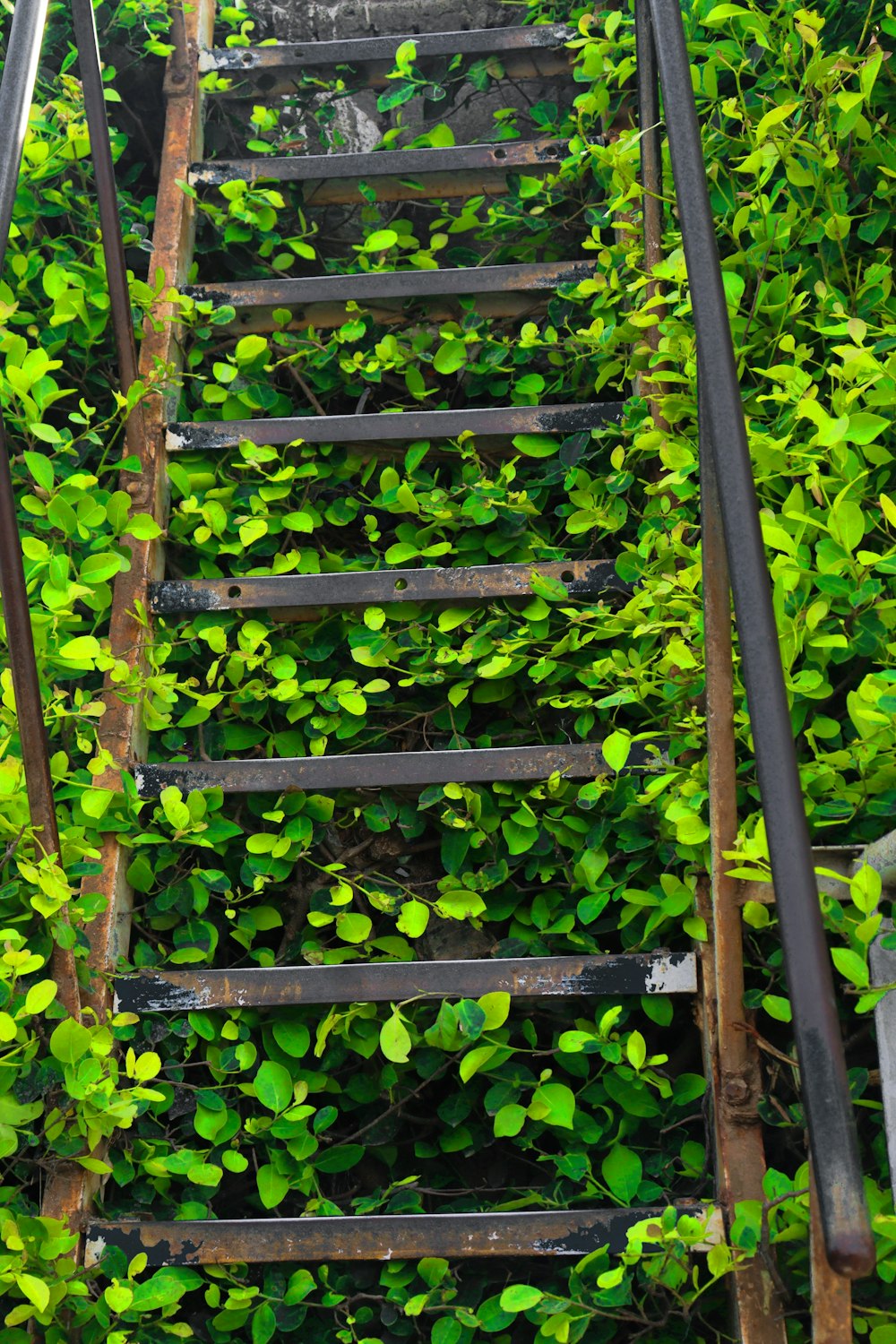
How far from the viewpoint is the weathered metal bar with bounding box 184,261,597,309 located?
6.25ft

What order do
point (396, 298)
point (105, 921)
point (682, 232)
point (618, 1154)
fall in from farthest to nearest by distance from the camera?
1. point (396, 298)
2. point (105, 921)
3. point (618, 1154)
4. point (682, 232)

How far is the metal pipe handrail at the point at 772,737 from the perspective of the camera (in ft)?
2.51

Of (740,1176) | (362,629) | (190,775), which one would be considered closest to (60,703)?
(190,775)

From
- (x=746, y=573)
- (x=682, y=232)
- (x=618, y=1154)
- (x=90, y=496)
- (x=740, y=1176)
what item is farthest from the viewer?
(x=90, y=496)

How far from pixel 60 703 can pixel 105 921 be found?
290 mm

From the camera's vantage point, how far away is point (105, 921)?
4.91 feet

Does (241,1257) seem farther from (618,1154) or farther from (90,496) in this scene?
(90,496)

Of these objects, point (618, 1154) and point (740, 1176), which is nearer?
point (740, 1176)

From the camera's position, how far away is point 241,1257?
1.34 meters

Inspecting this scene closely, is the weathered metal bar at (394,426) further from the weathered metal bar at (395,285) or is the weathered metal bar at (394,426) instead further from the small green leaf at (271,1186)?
the small green leaf at (271,1186)

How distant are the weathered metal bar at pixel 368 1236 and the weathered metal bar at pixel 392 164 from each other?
5.45 feet

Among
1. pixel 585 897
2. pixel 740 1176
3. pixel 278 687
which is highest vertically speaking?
pixel 278 687

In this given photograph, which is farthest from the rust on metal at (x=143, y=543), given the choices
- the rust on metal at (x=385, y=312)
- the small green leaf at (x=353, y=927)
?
the small green leaf at (x=353, y=927)

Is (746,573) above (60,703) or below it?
above
